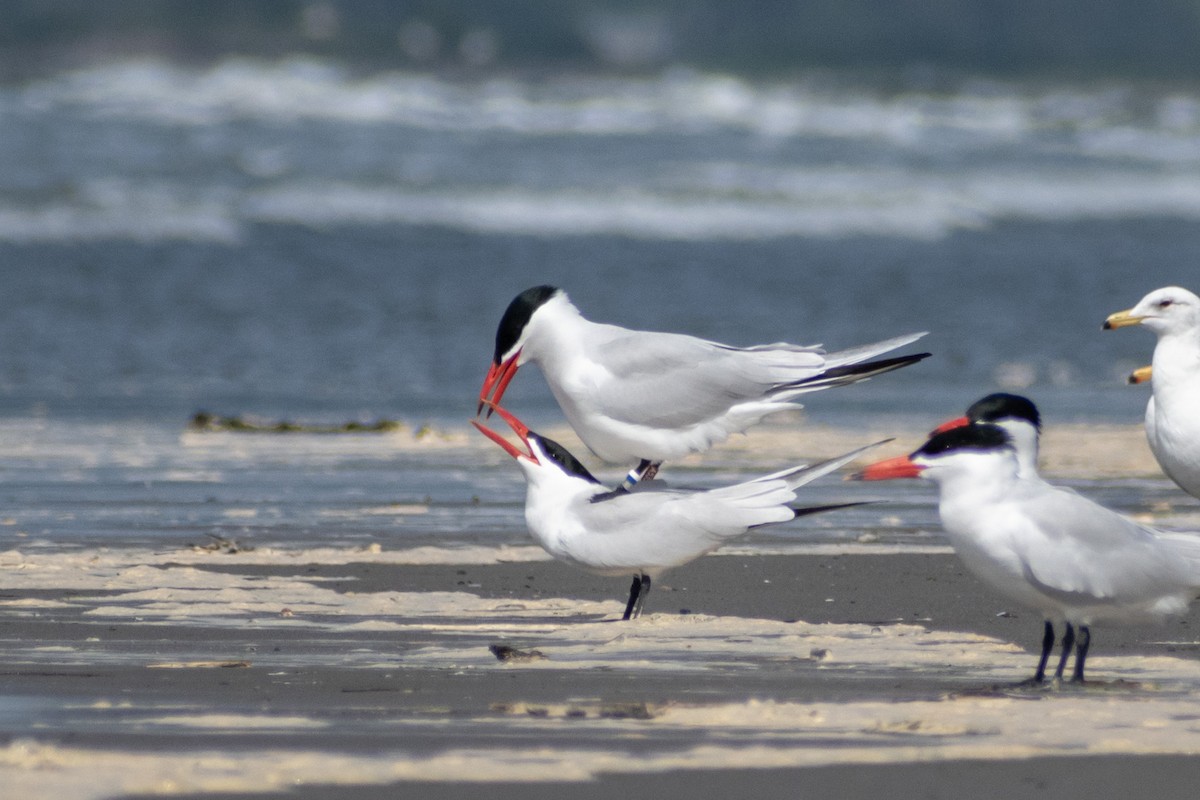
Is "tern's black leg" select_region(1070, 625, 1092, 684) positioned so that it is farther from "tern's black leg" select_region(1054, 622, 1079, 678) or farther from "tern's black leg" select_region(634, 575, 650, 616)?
"tern's black leg" select_region(634, 575, 650, 616)

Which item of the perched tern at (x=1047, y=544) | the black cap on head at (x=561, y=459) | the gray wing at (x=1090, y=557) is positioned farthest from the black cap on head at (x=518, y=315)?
Result: the gray wing at (x=1090, y=557)

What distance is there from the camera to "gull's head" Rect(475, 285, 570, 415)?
6566 mm

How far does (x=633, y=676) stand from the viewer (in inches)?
189

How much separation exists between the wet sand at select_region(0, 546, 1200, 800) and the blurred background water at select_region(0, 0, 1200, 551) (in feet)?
6.19

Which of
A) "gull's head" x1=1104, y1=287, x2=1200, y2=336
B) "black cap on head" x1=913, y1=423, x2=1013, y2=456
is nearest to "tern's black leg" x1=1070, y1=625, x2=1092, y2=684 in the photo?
"black cap on head" x1=913, y1=423, x2=1013, y2=456

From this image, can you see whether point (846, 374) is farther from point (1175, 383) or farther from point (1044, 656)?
point (1044, 656)

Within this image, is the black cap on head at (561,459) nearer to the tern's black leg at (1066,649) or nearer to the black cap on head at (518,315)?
the black cap on head at (518,315)

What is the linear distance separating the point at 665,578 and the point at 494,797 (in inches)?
119

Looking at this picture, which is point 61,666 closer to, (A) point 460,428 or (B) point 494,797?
(B) point 494,797

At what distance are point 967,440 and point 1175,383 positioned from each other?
2196 mm

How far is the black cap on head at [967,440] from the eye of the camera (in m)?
4.77

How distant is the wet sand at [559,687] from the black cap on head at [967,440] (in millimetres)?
580

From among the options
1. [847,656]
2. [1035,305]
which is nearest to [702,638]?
[847,656]

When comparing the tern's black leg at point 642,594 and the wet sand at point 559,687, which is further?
the tern's black leg at point 642,594
